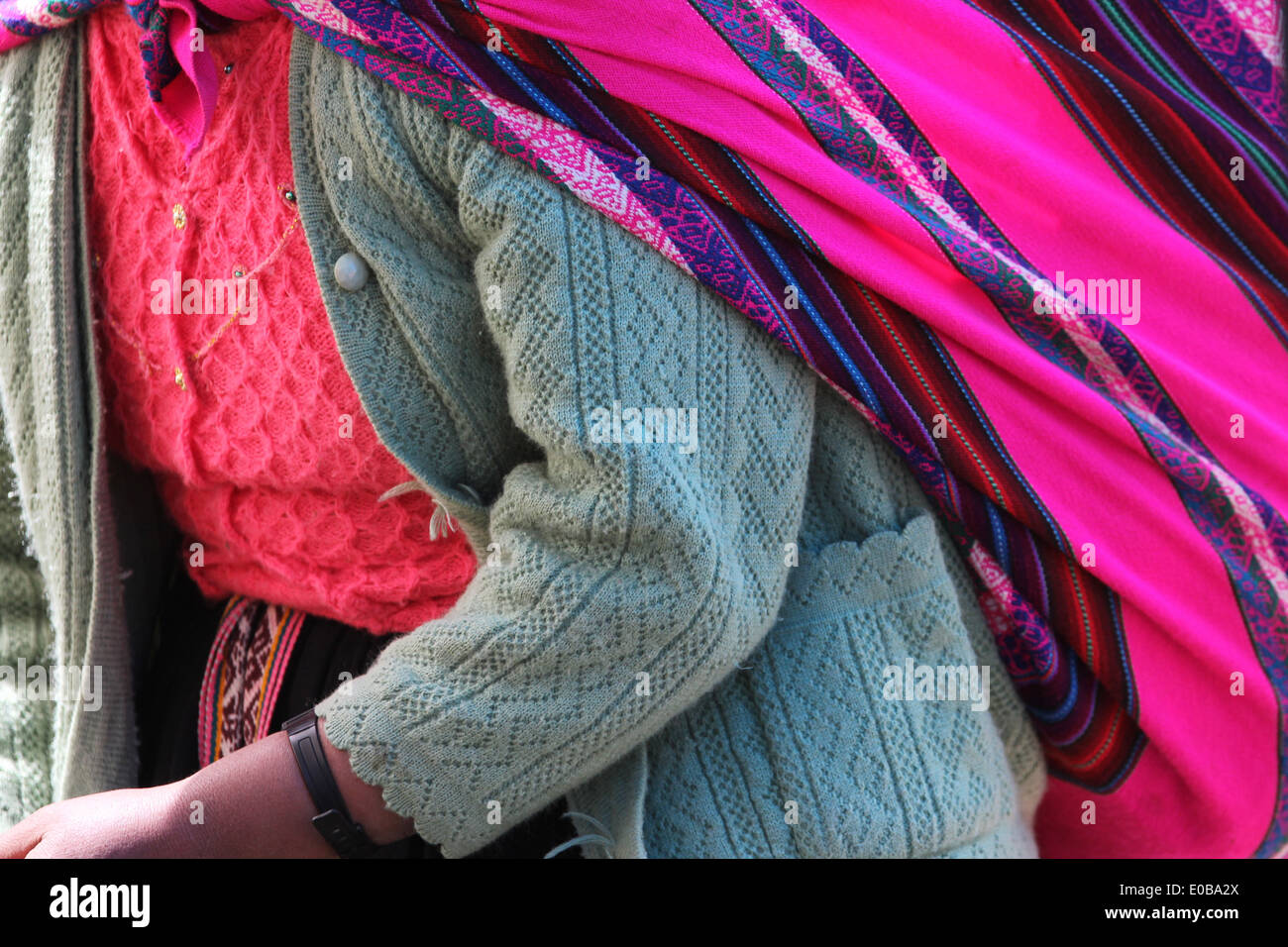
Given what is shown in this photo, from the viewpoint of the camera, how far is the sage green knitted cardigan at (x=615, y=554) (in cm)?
84

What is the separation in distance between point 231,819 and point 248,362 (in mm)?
405

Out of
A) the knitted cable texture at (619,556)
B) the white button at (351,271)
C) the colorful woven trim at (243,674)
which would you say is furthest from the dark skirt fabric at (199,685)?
the white button at (351,271)

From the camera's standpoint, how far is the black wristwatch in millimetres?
891

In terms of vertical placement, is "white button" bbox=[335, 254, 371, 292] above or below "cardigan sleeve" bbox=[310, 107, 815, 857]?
above

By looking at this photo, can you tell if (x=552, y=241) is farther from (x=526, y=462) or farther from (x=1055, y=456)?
(x=1055, y=456)

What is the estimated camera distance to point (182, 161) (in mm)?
1017

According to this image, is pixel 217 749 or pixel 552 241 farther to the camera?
pixel 217 749

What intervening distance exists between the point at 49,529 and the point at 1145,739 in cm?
111

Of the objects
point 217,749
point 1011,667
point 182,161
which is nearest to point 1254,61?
point 1011,667

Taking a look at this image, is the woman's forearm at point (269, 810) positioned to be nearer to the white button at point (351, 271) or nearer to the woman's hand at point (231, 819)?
the woman's hand at point (231, 819)

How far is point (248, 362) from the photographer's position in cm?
100

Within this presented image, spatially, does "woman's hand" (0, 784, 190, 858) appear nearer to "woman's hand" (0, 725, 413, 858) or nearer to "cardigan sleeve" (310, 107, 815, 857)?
"woman's hand" (0, 725, 413, 858)

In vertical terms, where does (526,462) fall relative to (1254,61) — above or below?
below

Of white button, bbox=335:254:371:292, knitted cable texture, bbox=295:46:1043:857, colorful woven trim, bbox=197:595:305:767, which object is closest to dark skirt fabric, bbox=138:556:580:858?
colorful woven trim, bbox=197:595:305:767
